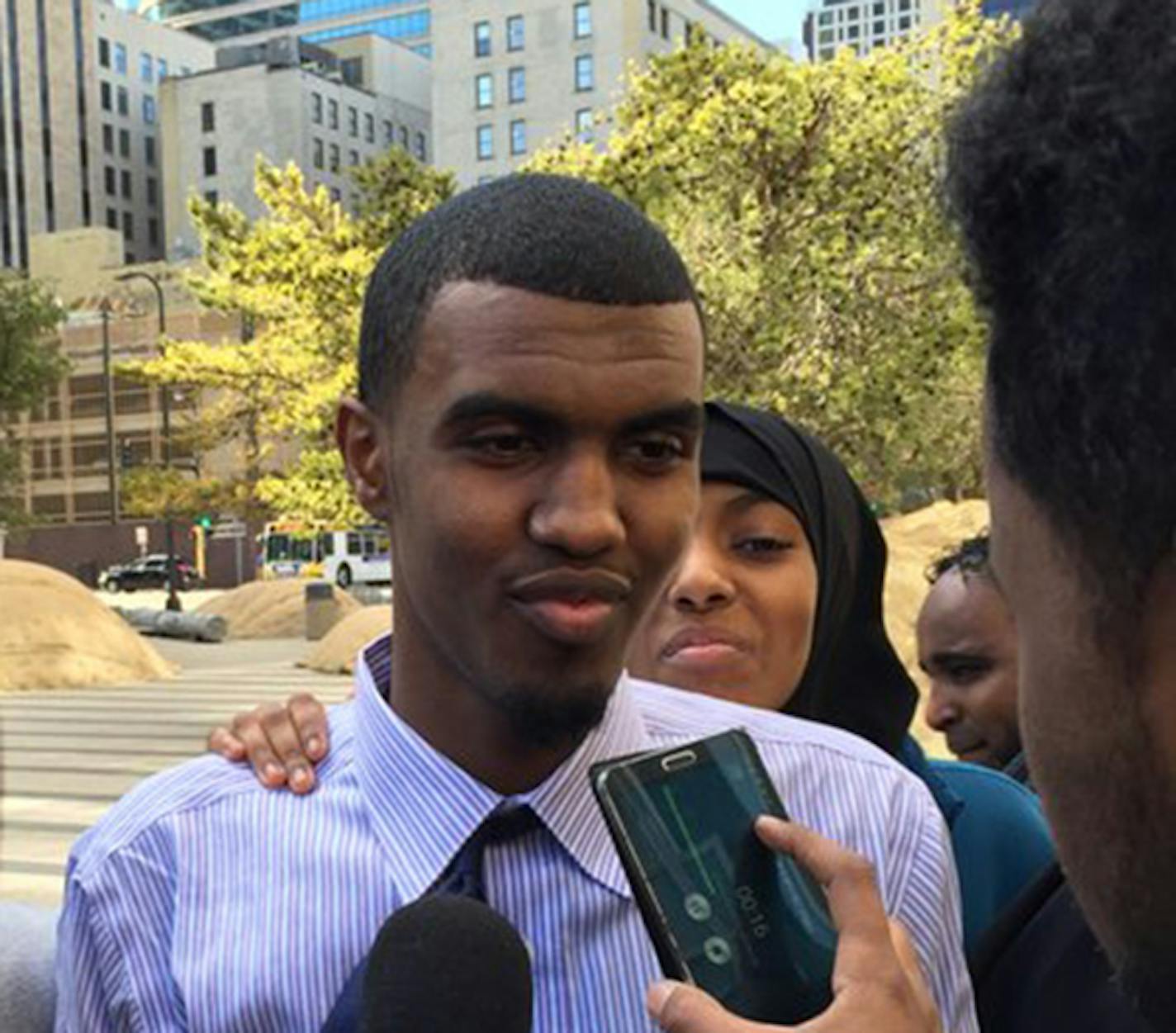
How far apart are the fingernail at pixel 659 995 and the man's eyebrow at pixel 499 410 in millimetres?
588

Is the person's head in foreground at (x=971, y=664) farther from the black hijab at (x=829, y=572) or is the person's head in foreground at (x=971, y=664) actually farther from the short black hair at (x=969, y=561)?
the black hijab at (x=829, y=572)

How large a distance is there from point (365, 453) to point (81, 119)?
10159 centimetres

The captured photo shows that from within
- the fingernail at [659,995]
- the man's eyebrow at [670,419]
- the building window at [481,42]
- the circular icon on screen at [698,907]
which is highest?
the building window at [481,42]

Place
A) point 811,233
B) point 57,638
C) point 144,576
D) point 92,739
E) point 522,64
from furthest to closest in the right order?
1. point 522,64
2. point 144,576
3. point 57,638
4. point 811,233
5. point 92,739

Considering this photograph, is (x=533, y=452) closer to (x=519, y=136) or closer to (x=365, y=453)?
(x=365, y=453)

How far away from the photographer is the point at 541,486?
146 centimetres

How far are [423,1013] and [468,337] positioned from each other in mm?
636

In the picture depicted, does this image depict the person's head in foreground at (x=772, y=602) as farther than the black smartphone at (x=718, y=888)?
Yes

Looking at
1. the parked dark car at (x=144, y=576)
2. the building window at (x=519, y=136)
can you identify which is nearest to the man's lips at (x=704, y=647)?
the parked dark car at (x=144, y=576)

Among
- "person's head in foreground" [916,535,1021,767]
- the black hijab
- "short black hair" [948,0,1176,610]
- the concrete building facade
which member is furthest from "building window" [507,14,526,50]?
"short black hair" [948,0,1176,610]

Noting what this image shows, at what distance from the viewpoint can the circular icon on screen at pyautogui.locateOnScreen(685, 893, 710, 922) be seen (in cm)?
108

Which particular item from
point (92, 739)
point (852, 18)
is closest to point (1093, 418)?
point (92, 739)

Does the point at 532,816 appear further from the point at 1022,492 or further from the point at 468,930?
the point at 1022,492

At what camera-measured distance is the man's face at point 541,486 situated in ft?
4.78
